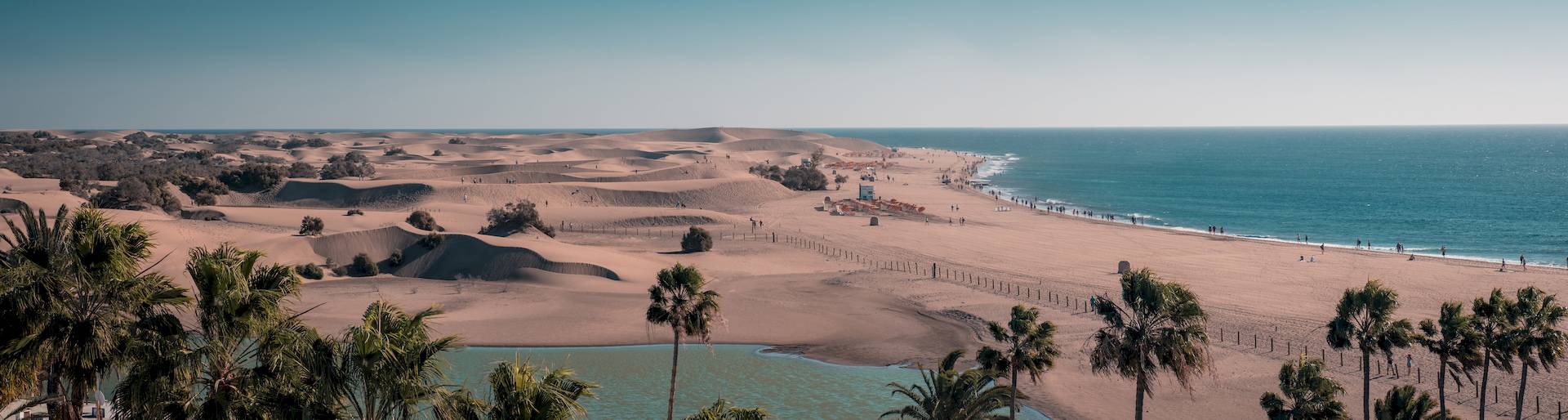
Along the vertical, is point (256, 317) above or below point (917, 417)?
above

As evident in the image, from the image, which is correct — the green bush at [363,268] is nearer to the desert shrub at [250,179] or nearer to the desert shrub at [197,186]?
the desert shrub at [197,186]

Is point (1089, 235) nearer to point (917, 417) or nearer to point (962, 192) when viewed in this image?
point (962, 192)

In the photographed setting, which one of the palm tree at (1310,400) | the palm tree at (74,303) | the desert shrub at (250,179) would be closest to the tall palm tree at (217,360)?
the palm tree at (74,303)

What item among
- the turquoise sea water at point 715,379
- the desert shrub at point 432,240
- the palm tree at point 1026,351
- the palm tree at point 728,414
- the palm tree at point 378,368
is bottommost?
the turquoise sea water at point 715,379

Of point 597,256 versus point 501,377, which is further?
point 597,256

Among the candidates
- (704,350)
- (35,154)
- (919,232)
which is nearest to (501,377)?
(704,350)

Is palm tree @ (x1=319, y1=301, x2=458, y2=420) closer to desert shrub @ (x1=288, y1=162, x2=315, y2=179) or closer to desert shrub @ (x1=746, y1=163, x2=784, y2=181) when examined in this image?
desert shrub @ (x1=288, y1=162, x2=315, y2=179)
